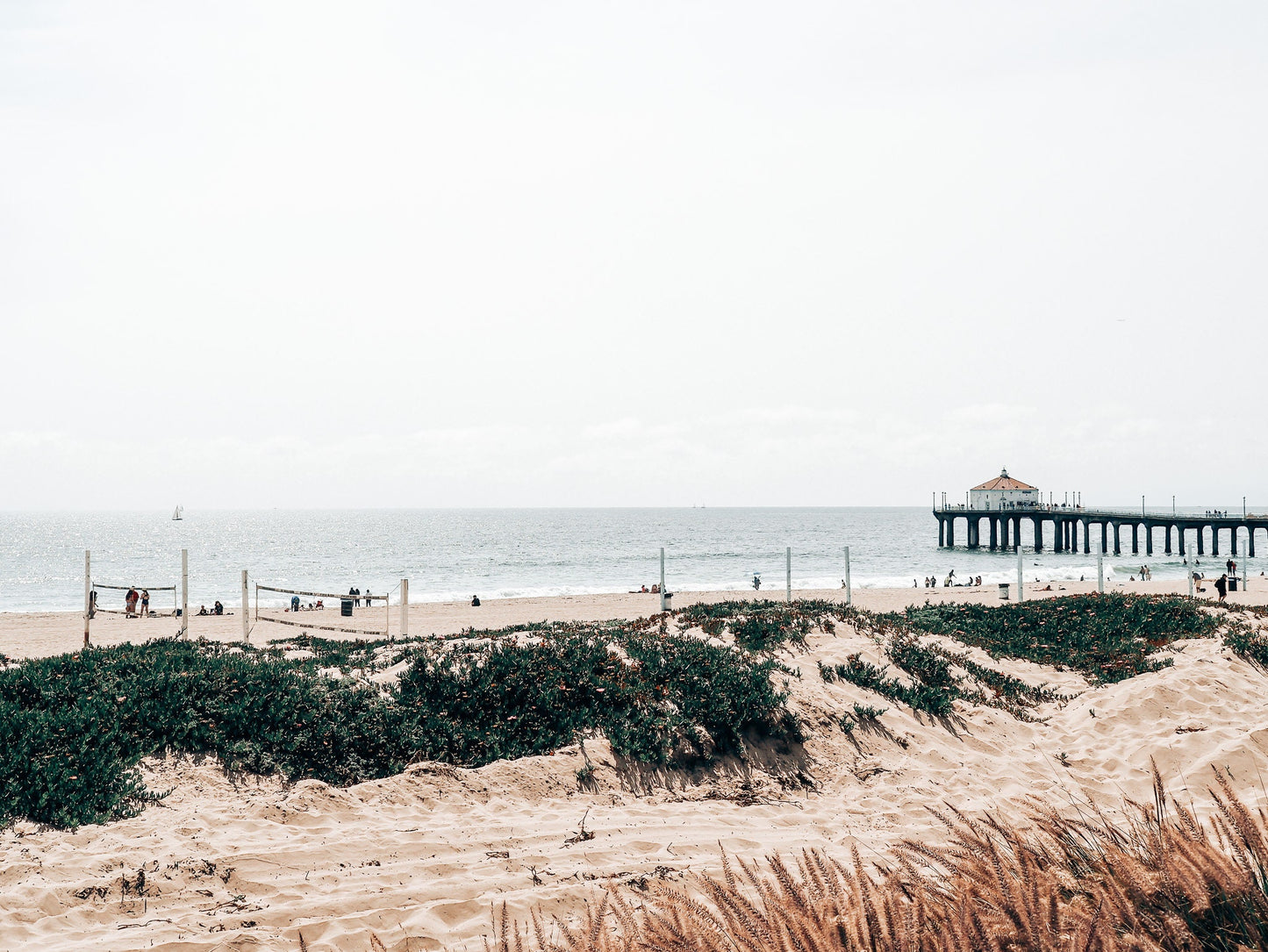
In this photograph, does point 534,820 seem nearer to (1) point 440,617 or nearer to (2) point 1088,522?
(1) point 440,617

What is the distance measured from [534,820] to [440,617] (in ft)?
75.0

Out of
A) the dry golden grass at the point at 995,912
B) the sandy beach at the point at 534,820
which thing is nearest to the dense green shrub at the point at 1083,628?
the sandy beach at the point at 534,820

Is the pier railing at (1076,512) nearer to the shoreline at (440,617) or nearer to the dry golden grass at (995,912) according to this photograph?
the shoreline at (440,617)

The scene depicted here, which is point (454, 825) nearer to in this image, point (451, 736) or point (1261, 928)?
point (451, 736)

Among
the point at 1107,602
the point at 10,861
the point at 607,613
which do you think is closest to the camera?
the point at 10,861

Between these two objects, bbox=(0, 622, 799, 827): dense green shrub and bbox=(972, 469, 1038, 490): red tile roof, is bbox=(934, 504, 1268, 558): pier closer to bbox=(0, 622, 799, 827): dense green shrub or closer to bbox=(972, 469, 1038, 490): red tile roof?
bbox=(972, 469, 1038, 490): red tile roof

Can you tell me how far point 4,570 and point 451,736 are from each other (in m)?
79.4

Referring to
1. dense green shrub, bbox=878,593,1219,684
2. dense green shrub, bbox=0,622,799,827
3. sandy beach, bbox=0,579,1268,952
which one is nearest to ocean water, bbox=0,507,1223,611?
dense green shrub, bbox=878,593,1219,684

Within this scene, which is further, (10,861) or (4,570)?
(4,570)

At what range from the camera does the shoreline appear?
2223 centimetres

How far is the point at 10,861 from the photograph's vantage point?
17.0 feet

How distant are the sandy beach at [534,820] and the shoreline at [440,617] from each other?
12.2 m

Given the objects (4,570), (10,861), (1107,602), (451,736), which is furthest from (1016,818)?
(4,570)

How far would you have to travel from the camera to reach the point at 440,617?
28.5 meters
